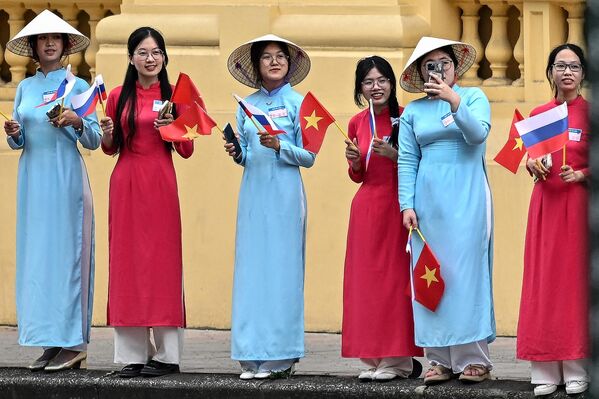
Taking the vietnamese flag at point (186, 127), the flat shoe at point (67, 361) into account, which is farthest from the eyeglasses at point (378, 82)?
the flat shoe at point (67, 361)

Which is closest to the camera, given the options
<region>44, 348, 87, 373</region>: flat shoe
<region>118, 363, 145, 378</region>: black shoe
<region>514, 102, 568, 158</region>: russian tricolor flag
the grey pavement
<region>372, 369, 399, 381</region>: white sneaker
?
<region>514, 102, 568, 158</region>: russian tricolor flag

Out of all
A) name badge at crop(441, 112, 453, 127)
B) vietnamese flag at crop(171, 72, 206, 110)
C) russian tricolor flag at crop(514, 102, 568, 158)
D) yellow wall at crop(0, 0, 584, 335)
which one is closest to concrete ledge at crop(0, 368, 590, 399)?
russian tricolor flag at crop(514, 102, 568, 158)

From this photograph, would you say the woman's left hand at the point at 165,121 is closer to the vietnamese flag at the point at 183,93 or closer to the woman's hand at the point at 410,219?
the vietnamese flag at the point at 183,93

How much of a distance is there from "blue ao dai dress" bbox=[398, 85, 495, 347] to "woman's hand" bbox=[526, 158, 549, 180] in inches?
12.0

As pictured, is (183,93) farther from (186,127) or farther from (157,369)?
(157,369)

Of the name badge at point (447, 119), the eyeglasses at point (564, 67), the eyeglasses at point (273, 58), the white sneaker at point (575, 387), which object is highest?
the eyeglasses at point (273, 58)

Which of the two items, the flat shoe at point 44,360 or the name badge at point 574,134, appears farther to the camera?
the flat shoe at point 44,360

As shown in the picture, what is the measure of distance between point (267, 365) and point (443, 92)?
5.25ft

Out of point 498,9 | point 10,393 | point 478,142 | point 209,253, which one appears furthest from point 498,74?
point 10,393

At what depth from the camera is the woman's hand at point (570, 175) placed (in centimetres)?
528

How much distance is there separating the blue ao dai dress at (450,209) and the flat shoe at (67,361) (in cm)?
179

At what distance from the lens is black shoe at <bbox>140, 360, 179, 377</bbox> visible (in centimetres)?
627

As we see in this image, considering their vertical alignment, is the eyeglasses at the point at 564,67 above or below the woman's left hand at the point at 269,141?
above

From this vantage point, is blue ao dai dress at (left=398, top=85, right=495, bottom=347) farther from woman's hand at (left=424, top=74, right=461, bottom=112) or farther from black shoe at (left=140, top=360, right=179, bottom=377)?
black shoe at (left=140, top=360, right=179, bottom=377)
